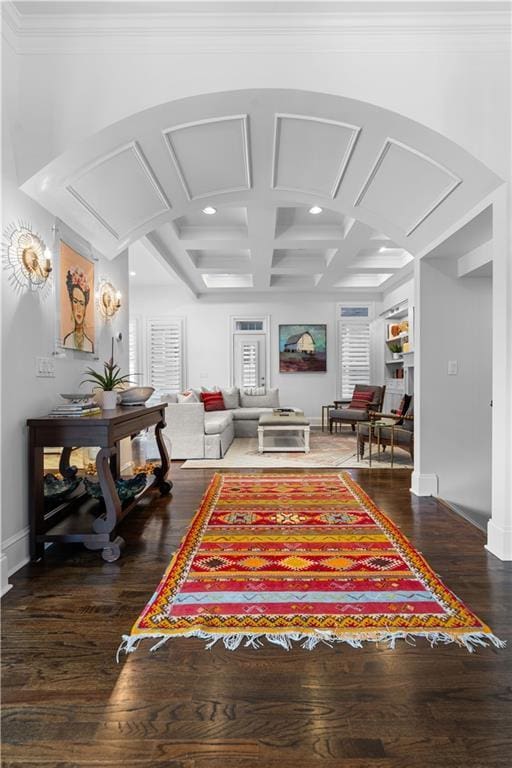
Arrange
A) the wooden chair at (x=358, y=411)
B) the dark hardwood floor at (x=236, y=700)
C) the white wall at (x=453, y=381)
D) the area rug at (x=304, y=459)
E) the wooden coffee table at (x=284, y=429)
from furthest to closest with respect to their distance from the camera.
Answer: the wooden chair at (x=358, y=411), the wooden coffee table at (x=284, y=429), the area rug at (x=304, y=459), the white wall at (x=453, y=381), the dark hardwood floor at (x=236, y=700)

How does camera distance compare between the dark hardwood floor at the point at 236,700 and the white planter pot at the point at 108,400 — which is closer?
the dark hardwood floor at the point at 236,700

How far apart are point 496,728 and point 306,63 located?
3296 millimetres

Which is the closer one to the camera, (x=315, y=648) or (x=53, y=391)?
(x=315, y=648)

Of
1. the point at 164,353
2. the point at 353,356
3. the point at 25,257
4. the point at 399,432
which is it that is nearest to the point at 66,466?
the point at 25,257

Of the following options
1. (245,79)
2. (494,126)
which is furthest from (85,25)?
(494,126)

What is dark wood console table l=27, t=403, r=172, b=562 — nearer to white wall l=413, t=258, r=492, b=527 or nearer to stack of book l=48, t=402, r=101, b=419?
stack of book l=48, t=402, r=101, b=419

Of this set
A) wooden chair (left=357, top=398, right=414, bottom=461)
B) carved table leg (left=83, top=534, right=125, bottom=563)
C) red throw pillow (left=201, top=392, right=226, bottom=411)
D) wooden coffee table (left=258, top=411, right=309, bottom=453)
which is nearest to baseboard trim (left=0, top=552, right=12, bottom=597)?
carved table leg (left=83, top=534, right=125, bottom=563)

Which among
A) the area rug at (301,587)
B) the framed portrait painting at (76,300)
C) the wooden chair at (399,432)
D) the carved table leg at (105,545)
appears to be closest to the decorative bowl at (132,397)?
the framed portrait painting at (76,300)

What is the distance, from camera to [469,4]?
233cm

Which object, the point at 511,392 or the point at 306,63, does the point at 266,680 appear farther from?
the point at 306,63

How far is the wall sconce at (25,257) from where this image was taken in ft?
7.54

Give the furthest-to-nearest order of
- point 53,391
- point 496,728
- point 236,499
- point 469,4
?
1. point 236,499
2. point 53,391
3. point 469,4
4. point 496,728

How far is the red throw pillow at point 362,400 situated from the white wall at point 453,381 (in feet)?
Answer: 11.9

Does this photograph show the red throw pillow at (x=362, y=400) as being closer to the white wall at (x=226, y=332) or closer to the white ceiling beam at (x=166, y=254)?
the white wall at (x=226, y=332)
